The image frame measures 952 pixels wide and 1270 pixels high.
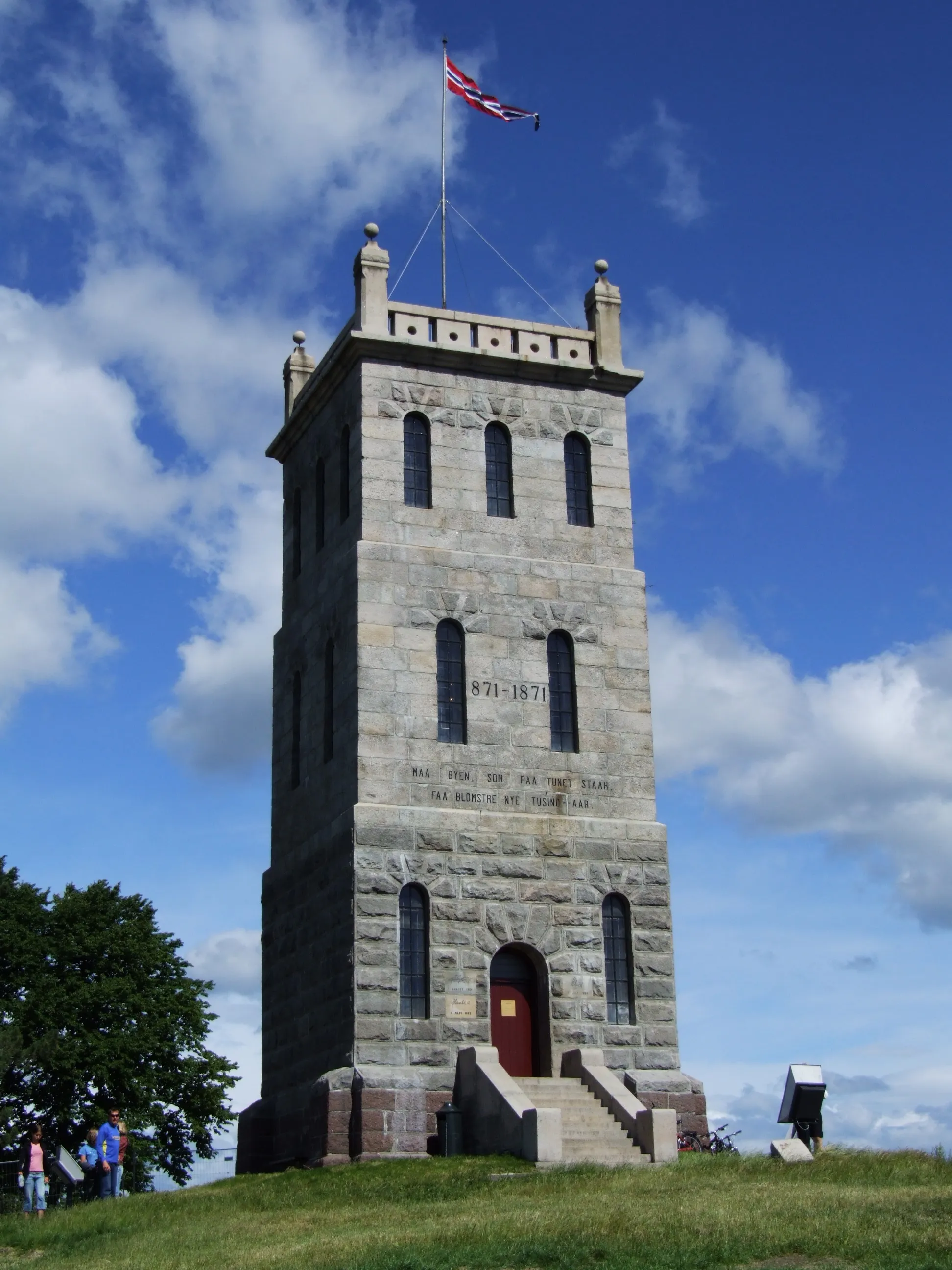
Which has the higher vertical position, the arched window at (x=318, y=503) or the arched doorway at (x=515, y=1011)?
the arched window at (x=318, y=503)

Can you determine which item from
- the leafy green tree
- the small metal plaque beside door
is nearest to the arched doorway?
the small metal plaque beside door

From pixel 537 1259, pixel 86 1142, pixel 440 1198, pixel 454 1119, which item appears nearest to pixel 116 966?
pixel 86 1142

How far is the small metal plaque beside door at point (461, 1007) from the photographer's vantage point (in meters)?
28.6

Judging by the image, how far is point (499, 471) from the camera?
32375mm

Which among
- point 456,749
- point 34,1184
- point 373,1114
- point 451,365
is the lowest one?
point 34,1184

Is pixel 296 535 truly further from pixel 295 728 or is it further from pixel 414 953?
pixel 414 953

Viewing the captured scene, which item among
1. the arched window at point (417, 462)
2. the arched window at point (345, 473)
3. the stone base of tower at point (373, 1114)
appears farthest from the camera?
the arched window at point (345, 473)

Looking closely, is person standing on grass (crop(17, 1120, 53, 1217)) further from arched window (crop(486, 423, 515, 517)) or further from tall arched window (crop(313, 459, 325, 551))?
arched window (crop(486, 423, 515, 517))

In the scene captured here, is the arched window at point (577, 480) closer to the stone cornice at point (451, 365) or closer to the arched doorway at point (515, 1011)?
the stone cornice at point (451, 365)

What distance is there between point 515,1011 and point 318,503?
11.1 m

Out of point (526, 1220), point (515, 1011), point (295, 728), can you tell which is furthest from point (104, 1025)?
point (526, 1220)

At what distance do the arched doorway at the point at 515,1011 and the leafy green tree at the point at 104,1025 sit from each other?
16.4 meters

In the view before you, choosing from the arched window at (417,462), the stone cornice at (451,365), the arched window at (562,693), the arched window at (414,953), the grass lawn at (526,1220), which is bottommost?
the grass lawn at (526,1220)

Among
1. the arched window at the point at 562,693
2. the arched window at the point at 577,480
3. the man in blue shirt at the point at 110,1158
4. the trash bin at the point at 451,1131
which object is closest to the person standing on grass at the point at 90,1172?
the man in blue shirt at the point at 110,1158
